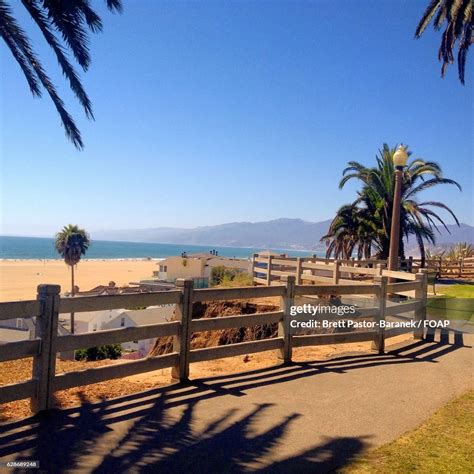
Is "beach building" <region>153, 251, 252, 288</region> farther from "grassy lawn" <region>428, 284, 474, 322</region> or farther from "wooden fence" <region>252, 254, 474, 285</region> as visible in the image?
"grassy lawn" <region>428, 284, 474, 322</region>

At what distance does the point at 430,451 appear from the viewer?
4457mm

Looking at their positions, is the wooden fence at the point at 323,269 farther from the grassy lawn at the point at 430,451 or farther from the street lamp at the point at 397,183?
the grassy lawn at the point at 430,451

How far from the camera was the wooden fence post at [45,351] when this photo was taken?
5145 millimetres

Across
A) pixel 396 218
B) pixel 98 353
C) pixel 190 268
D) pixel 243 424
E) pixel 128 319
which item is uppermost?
pixel 396 218

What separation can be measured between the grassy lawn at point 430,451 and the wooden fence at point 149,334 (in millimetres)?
2727

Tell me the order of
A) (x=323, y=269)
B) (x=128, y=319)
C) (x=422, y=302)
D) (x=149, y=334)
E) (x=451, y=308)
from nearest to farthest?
(x=149, y=334), (x=422, y=302), (x=451, y=308), (x=323, y=269), (x=128, y=319)

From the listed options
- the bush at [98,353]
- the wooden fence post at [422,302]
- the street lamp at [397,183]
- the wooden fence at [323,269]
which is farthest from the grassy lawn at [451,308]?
the bush at [98,353]

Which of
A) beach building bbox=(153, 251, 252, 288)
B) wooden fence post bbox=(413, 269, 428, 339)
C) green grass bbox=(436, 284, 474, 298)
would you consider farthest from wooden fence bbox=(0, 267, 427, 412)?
beach building bbox=(153, 251, 252, 288)

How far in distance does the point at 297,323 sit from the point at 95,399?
11.2 feet

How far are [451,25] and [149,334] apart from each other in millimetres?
11524

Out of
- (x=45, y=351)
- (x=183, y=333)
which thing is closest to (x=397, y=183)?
(x=183, y=333)

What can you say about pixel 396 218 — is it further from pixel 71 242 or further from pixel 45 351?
pixel 71 242

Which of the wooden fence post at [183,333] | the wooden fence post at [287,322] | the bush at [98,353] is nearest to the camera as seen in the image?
the wooden fence post at [183,333]

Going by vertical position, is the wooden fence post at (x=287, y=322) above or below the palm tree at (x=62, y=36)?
below
